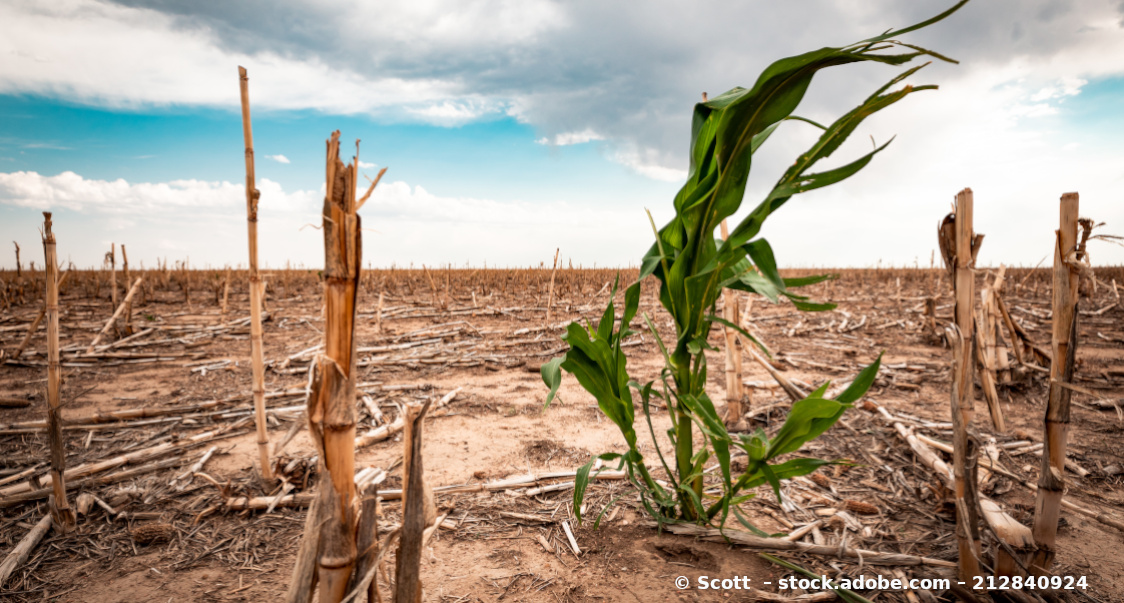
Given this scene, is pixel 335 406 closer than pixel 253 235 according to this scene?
Yes

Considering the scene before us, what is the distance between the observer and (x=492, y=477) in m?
3.37

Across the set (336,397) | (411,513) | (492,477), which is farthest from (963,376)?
(492,477)

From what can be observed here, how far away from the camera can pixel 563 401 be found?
212 inches

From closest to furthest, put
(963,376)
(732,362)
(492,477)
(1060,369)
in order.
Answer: (963,376) < (1060,369) < (492,477) < (732,362)

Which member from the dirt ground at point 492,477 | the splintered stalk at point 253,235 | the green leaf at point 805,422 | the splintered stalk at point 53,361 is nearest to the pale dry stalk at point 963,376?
the dirt ground at point 492,477

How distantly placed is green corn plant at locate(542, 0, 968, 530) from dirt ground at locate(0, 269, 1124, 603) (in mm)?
380

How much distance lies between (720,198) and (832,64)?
1.94ft

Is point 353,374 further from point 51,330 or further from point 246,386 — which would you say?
point 246,386

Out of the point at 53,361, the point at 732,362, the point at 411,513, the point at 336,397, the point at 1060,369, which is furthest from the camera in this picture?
the point at 732,362

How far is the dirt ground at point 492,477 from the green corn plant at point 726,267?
0.38 m

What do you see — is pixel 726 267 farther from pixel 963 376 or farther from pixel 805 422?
pixel 963 376

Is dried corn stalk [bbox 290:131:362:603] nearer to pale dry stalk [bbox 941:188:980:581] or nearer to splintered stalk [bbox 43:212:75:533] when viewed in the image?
pale dry stalk [bbox 941:188:980:581]

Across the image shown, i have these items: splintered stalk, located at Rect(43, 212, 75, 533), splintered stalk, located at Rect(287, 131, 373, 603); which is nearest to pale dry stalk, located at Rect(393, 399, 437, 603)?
splintered stalk, located at Rect(287, 131, 373, 603)

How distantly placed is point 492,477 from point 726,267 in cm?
220
